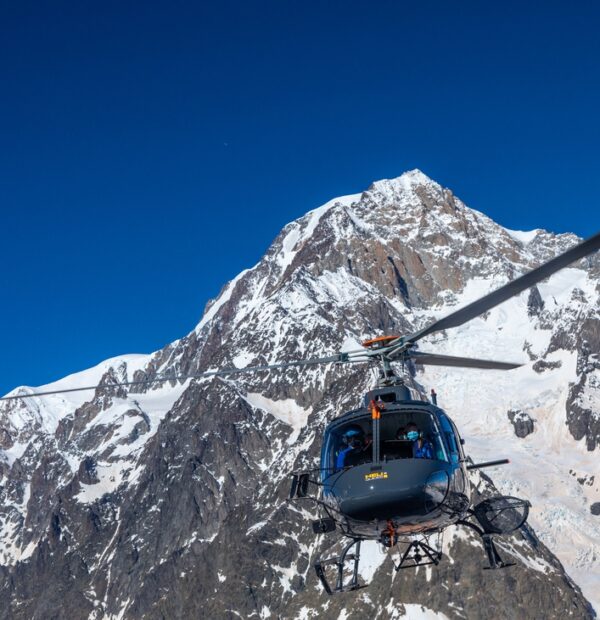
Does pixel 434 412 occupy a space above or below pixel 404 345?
below

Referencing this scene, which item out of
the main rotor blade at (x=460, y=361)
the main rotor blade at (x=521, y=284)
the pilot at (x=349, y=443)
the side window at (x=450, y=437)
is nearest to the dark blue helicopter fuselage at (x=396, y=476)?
the side window at (x=450, y=437)

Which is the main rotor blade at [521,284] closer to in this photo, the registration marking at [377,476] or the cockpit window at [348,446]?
the cockpit window at [348,446]

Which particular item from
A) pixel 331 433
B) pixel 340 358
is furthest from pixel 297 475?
pixel 340 358

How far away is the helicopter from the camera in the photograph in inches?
1245

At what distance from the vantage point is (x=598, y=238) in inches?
992

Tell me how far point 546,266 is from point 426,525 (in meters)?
9.77

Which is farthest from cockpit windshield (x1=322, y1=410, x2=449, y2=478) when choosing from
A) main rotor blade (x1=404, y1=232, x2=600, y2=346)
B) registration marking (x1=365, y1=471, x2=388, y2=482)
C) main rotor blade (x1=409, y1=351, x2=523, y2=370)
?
main rotor blade (x1=409, y1=351, x2=523, y2=370)

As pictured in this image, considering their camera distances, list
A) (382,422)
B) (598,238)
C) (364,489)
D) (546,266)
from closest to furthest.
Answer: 1. (598,238)
2. (546,266)
3. (364,489)
4. (382,422)

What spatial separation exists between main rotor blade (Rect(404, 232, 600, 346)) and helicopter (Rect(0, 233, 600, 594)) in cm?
7

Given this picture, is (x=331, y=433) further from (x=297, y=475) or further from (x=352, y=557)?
(x=352, y=557)

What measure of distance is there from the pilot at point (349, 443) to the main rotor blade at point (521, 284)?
3347mm

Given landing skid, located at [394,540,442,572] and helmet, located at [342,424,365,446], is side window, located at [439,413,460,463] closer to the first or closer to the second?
helmet, located at [342,424,365,446]

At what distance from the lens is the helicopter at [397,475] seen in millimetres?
31625

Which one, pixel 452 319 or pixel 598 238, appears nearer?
pixel 598 238
